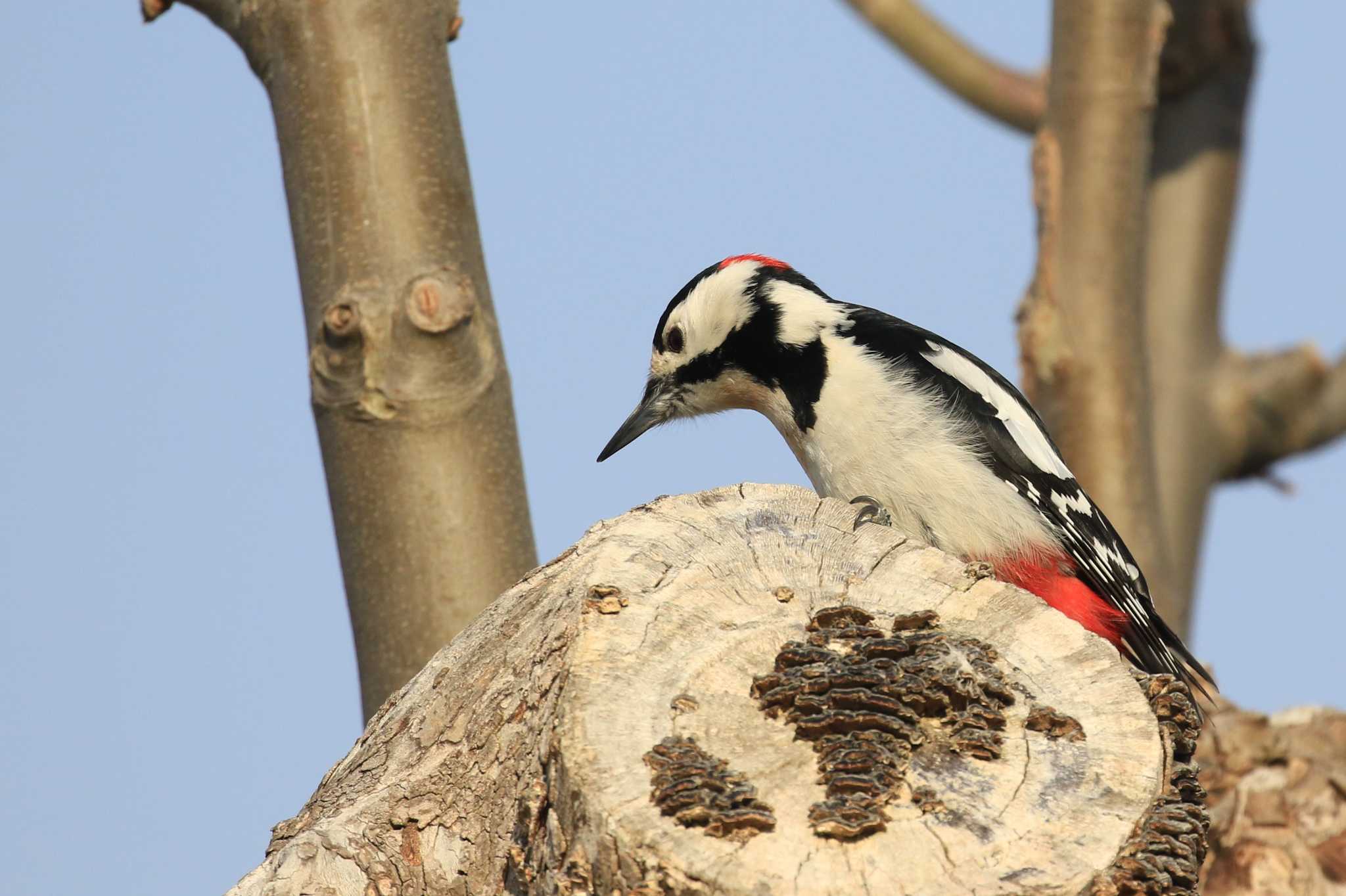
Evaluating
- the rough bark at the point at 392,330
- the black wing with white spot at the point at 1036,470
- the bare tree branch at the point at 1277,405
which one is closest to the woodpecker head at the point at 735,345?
the black wing with white spot at the point at 1036,470

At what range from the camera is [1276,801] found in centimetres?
451

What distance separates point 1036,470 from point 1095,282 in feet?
3.89

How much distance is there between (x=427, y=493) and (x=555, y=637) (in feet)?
3.42

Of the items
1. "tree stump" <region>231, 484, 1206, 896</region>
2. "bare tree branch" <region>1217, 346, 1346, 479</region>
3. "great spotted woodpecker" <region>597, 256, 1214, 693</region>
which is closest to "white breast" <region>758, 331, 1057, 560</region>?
"great spotted woodpecker" <region>597, 256, 1214, 693</region>

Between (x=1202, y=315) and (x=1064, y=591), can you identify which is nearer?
(x=1064, y=591)

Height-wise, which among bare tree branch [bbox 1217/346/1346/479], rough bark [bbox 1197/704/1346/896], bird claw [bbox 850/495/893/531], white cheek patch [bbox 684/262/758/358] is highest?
white cheek patch [bbox 684/262/758/358]

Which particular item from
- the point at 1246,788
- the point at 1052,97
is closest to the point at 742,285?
the point at 1052,97

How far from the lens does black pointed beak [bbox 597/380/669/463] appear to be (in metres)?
4.68

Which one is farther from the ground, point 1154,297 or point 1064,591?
point 1154,297

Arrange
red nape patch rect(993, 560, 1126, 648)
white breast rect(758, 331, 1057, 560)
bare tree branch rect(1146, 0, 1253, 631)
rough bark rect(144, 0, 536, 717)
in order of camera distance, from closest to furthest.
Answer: rough bark rect(144, 0, 536, 717)
white breast rect(758, 331, 1057, 560)
red nape patch rect(993, 560, 1126, 648)
bare tree branch rect(1146, 0, 1253, 631)

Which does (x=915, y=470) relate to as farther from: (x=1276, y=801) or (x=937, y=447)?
(x=1276, y=801)

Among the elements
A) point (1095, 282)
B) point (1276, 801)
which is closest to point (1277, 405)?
point (1095, 282)

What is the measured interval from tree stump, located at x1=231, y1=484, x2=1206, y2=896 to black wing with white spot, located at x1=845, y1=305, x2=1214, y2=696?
1.33 metres

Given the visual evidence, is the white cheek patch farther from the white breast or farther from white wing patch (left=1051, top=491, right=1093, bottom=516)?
white wing patch (left=1051, top=491, right=1093, bottom=516)
